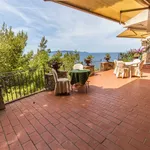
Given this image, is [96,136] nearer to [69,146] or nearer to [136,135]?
[69,146]

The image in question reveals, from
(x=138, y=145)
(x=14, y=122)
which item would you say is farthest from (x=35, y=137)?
(x=138, y=145)

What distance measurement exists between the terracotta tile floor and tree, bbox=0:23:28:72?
8407 mm

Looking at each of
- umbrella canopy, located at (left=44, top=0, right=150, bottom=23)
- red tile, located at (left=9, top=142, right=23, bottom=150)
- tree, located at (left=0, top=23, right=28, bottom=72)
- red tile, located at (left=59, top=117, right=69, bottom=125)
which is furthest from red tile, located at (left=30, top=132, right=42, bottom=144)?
tree, located at (left=0, top=23, right=28, bottom=72)

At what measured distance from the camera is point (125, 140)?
72.6 inches

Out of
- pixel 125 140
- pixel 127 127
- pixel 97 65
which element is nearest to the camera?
pixel 125 140

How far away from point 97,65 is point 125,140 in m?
6.79

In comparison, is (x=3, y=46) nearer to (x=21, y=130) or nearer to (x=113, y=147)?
(x=21, y=130)

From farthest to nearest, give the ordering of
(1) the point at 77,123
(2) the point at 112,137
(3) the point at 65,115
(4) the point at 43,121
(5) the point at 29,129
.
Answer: (3) the point at 65,115
(4) the point at 43,121
(1) the point at 77,123
(5) the point at 29,129
(2) the point at 112,137

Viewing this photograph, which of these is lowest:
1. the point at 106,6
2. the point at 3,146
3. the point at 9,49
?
the point at 3,146

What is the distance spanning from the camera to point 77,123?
2332 millimetres

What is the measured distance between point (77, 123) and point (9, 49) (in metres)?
10.5

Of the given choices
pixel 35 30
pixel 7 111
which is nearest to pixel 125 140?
pixel 7 111

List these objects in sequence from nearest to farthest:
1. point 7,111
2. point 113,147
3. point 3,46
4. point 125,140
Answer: point 113,147
point 125,140
point 7,111
point 3,46

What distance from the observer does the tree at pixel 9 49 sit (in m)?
10.2
